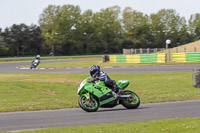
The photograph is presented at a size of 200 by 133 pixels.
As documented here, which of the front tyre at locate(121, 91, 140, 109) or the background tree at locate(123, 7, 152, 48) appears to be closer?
the front tyre at locate(121, 91, 140, 109)

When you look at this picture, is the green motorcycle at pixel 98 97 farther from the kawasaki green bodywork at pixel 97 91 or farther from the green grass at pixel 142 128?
the green grass at pixel 142 128

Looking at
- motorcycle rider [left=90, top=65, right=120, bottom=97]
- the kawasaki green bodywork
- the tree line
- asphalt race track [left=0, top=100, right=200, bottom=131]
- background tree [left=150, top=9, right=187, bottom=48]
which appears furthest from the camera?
background tree [left=150, top=9, right=187, bottom=48]

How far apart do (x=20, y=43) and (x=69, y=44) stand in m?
13.7

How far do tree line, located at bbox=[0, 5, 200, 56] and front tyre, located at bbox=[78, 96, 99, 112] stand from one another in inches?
3183

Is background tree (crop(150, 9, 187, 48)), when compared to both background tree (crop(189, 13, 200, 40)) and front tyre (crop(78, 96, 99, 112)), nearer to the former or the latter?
background tree (crop(189, 13, 200, 40))

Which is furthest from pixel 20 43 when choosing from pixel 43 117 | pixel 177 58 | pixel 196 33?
pixel 43 117

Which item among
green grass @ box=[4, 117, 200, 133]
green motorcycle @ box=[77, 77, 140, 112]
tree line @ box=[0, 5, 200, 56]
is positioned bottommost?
green grass @ box=[4, 117, 200, 133]

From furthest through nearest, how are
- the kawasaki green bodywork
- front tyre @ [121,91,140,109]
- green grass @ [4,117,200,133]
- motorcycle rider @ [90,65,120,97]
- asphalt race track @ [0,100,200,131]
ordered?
front tyre @ [121,91,140,109] → motorcycle rider @ [90,65,120,97] → the kawasaki green bodywork → asphalt race track @ [0,100,200,131] → green grass @ [4,117,200,133]

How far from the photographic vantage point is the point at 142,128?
8.01 metres

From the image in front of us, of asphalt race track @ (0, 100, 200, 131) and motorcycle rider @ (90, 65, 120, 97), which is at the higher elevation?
motorcycle rider @ (90, 65, 120, 97)

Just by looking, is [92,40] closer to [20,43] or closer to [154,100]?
[20,43]

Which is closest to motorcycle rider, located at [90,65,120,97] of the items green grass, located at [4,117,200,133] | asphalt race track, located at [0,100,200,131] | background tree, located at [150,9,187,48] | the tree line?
asphalt race track, located at [0,100,200,131]

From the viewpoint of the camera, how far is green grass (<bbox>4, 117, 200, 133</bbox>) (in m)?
7.72

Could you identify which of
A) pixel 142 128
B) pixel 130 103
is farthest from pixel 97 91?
pixel 142 128
